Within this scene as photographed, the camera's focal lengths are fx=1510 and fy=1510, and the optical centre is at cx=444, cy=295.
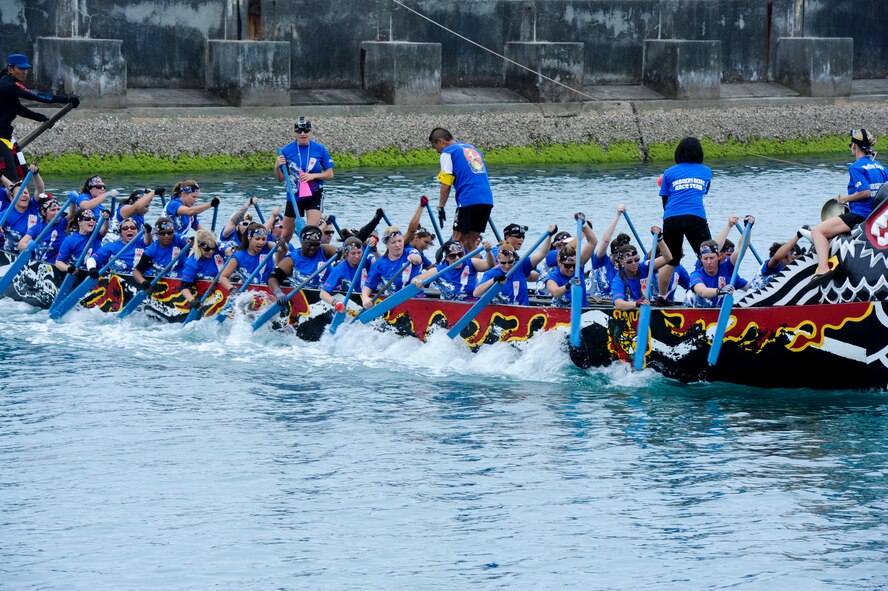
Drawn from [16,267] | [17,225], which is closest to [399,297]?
[16,267]

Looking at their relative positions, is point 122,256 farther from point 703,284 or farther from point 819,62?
point 819,62

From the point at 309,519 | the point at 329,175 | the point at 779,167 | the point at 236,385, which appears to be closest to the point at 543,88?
the point at 779,167

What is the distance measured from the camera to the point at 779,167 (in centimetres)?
3064

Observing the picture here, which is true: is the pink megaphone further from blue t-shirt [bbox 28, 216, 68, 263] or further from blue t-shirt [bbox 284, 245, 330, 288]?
blue t-shirt [bbox 28, 216, 68, 263]

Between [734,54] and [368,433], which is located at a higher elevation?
[734,54]

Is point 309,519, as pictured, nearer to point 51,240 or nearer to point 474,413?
point 474,413

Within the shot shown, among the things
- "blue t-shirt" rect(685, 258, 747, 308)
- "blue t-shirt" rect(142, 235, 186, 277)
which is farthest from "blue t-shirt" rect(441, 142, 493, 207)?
"blue t-shirt" rect(142, 235, 186, 277)

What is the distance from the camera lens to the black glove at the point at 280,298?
14.4 meters

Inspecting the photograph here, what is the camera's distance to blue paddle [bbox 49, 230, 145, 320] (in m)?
15.7

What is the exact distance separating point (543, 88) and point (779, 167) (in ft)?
16.9

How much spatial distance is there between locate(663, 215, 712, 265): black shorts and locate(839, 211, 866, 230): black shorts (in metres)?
1.26

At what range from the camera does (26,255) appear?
16656 mm

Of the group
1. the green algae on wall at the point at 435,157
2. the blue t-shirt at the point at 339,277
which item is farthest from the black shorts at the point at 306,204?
the green algae on wall at the point at 435,157

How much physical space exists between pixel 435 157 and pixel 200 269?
14.5 meters
